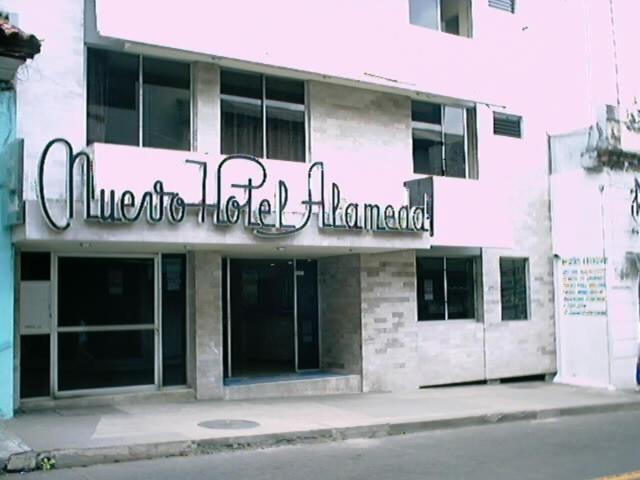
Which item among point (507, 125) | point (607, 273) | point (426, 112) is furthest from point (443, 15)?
point (607, 273)

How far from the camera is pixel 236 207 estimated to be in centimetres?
1221

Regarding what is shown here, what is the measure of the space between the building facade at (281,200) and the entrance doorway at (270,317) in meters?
0.05

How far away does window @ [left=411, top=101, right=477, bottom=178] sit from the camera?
16719 mm

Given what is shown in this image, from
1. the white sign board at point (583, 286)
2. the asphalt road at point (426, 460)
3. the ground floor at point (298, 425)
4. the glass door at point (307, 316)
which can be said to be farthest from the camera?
the white sign board at point (583, 286)

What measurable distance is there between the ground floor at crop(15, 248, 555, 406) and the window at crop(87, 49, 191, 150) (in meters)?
2.11

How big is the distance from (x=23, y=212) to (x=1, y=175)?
1.06m

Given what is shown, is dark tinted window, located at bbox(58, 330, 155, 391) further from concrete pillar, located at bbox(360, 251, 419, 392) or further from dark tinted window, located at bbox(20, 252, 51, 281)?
concrete pillar, located at bbox(360, 251, 419, 392)

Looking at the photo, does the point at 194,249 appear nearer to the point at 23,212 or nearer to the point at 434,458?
the point at 23,212

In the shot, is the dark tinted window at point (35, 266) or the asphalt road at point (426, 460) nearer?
the asphalt road at point (426, 460)

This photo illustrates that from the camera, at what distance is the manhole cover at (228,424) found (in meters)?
10.8

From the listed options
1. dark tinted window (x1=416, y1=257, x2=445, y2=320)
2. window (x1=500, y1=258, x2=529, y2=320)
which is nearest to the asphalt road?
dark tinted window (x1=416, y1=257, x2=445, y2=320)

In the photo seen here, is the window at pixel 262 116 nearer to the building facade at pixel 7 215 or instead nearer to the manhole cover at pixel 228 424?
the building facade at pixel 7 215

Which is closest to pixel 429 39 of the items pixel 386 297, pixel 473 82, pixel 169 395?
pixel 473 82

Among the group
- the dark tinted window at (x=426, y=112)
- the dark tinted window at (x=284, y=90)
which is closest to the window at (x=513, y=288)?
the dark tinted window at (x=426, y=112)
